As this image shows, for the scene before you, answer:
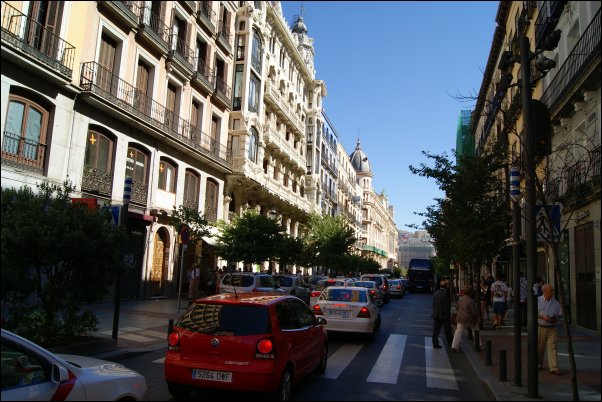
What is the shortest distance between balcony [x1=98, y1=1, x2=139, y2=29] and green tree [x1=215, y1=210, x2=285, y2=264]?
10.5m

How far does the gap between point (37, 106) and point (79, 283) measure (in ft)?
31.2

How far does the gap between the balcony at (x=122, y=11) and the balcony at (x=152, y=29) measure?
0.27 meters

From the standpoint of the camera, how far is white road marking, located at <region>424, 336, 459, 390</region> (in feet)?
27.2

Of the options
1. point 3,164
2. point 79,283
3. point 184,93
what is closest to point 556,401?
point 79,283

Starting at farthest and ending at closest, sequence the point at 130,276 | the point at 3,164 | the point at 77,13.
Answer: the point at 130,276, the point at 77,13, the point at 3,164

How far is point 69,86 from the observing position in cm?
1734

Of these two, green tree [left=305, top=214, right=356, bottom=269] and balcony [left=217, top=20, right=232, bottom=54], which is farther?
green tree [left=305, top=214, right=356, bottom=269]

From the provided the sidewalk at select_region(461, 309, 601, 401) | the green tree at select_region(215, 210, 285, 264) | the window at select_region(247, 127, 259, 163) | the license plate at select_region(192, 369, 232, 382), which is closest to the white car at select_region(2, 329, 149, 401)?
the license plate at select_region(192, 369, 232, 382)

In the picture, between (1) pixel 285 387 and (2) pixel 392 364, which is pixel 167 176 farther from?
(1) pixel 285 387

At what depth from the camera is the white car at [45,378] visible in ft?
13.2

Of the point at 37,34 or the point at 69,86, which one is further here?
the point at 69,86

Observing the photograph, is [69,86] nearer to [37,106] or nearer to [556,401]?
[37,106]

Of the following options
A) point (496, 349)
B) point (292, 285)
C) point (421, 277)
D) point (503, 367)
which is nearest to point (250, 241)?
point (292, 285)

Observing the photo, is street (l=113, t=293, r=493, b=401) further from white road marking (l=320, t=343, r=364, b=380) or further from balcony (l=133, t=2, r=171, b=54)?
balcony (l=133, t=2, r=171, b=54)
